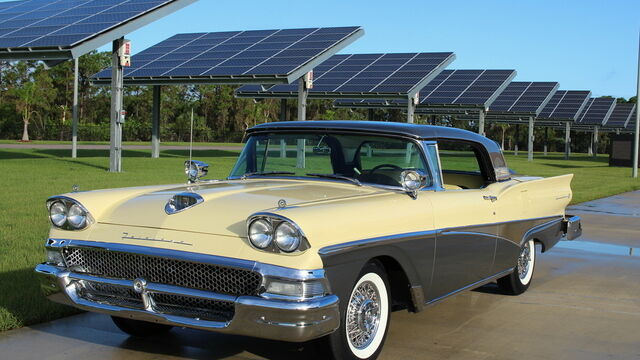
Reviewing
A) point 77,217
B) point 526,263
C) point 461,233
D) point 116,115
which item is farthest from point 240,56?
point 77,217

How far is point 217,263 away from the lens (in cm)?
374

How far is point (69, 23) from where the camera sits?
20.2 m

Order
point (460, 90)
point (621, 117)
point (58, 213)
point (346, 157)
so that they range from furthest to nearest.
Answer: point (621, 117) < point (460, 90) < point (346, 157) < point (58, 213)

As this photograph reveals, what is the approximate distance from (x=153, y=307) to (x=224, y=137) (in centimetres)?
6839

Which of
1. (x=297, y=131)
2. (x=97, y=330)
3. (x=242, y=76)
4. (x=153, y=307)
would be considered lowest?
(x=97, y=330)

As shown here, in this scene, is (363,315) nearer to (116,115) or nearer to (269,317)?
(269,317)

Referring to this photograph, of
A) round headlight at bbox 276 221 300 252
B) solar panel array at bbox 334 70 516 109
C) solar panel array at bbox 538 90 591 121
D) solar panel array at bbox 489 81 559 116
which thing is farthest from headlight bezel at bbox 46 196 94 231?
solar panel array at bbox 538 90 591 121

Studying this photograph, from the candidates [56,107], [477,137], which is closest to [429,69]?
[477,137]

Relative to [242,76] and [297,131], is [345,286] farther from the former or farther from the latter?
[242,76]

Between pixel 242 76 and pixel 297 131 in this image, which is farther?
pixel 242 76

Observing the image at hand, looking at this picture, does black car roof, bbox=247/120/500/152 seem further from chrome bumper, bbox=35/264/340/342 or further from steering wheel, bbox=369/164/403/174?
chrome bumper, bbox=35/264/340/342

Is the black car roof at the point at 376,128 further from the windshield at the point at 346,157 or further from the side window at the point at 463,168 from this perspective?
the side window at the point at 463,168

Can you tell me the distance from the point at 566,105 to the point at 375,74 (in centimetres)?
2779

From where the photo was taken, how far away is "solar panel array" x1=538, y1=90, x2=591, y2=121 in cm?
5162
